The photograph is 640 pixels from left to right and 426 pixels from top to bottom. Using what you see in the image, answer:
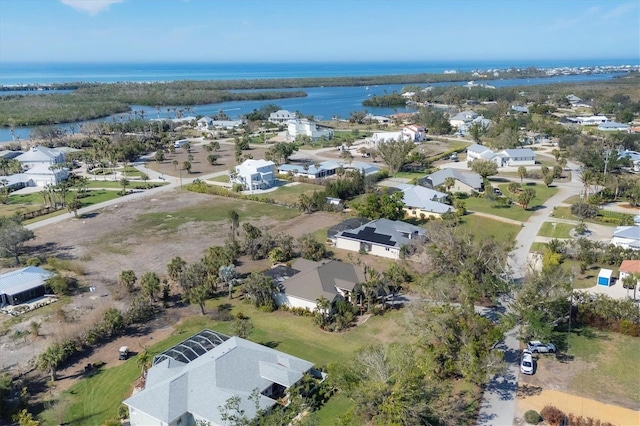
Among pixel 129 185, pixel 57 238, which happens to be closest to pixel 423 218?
pixel 57 238

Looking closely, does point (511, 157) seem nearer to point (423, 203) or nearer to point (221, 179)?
point (423, 203)

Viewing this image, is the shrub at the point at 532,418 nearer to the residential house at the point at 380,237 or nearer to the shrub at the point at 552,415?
the shrub at the point at 552,415

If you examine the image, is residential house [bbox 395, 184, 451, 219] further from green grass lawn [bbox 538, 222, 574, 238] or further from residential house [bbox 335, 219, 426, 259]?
green grass lawn [bbox 538, 222, 574, 238]

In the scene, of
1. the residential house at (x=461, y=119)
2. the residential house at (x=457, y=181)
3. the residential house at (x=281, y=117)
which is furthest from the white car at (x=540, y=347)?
the residential house at (x=281, y=117)

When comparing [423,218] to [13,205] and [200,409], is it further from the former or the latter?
[13,205]

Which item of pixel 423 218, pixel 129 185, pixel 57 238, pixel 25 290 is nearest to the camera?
pixel 25 290

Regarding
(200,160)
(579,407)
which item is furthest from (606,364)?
(200,160)

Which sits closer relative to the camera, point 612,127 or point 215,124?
point 612,127
